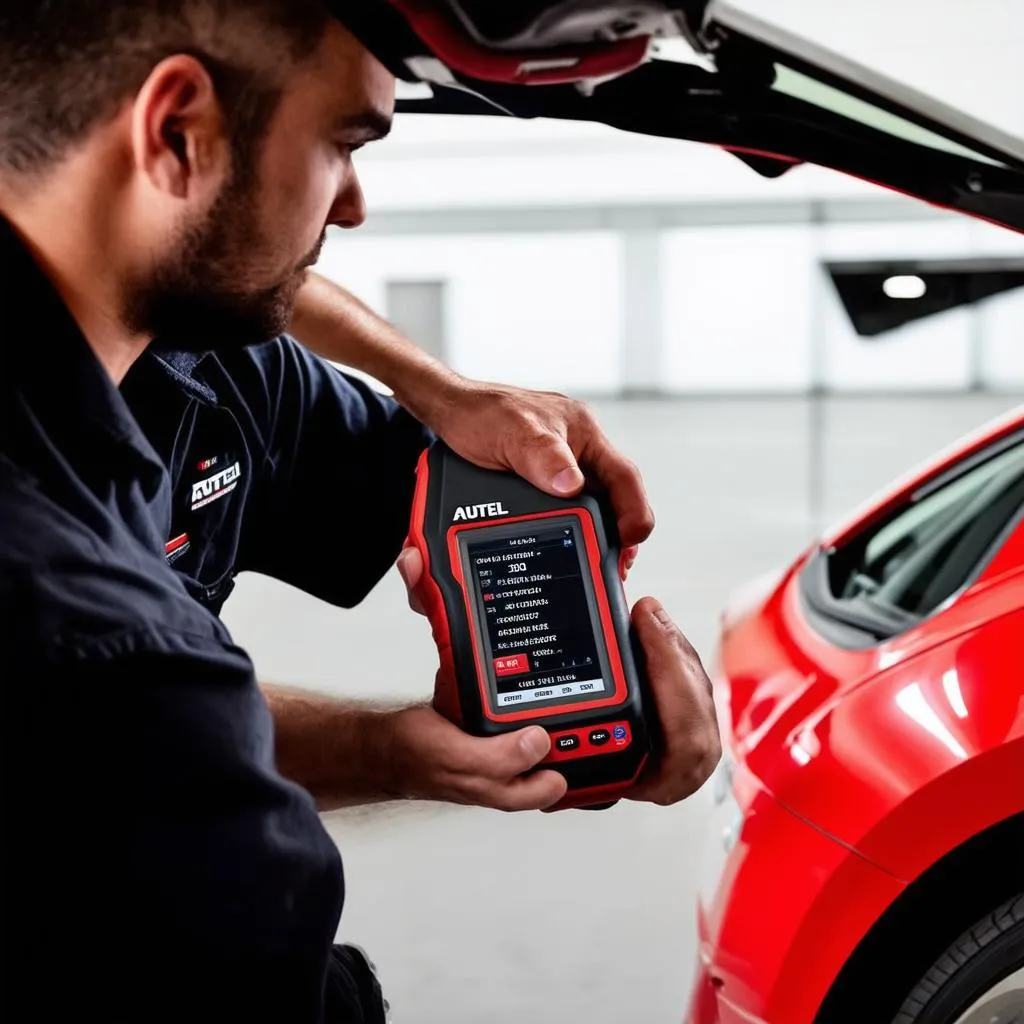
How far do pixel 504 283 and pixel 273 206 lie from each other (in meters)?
12.6

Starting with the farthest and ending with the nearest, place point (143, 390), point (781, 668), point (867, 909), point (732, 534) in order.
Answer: point (732, 534) < point (781, 668) < point (867, 909) < point (143, 390)

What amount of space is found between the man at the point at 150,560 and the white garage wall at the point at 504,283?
1209cm

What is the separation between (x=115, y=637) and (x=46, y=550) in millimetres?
62

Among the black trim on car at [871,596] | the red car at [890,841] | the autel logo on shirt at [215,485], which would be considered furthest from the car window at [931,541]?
the autel logo on shirt at [215,485]

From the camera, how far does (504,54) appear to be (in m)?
0.73

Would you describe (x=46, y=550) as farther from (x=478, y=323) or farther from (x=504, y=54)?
(x=478, y=323)

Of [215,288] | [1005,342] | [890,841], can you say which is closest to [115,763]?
[215,288]

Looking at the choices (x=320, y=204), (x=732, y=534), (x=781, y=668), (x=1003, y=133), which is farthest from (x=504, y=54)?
(x=732, y=534)

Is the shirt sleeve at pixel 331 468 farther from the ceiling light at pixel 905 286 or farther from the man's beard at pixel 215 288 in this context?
the ceiling light at pixel 905 286

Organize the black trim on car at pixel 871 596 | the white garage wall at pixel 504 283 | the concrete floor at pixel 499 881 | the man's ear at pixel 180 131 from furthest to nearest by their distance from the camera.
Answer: the white garage wall at pixel 504 283
the concrete floor at pixel 499 881
the black trim on car at pixel 871 596
the man's ear at pixel 180 131

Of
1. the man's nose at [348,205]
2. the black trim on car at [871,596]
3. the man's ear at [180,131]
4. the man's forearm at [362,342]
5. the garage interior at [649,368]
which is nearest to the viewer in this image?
the man's ear at [180,131]

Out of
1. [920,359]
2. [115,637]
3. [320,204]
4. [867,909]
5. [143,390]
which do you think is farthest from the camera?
[920,359]

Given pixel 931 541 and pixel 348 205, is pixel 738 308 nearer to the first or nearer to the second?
pixel 931 541

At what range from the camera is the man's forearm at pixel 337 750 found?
1.07 metres
